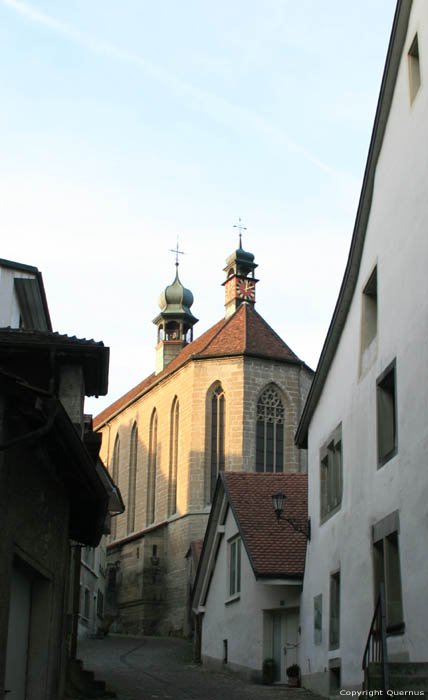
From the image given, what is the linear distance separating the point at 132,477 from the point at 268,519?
3195 cm

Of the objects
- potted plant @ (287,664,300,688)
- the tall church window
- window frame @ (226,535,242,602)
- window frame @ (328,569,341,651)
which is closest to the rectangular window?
window frame @ (328,569,341,651)

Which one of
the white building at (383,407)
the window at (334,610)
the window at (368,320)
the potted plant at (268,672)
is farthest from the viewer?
the potted plant at (268,672)

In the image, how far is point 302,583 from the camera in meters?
20.0

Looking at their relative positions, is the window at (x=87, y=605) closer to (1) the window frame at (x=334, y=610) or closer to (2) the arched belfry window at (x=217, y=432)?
(2) the arched belfry window at (x=217, y=432)

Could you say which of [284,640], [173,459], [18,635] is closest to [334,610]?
[284,640]

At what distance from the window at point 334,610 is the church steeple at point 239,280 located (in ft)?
127

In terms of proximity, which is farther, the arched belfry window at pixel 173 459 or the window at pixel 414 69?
the arched belfry window at pixel 173 459

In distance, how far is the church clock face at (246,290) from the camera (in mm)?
56031

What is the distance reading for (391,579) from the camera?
13086 millimetres

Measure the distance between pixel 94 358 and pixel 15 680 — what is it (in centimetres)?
378

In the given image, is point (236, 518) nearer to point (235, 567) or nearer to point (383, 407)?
point (235, 567)

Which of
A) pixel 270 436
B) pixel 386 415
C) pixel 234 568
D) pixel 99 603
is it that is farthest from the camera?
pixel 270 436

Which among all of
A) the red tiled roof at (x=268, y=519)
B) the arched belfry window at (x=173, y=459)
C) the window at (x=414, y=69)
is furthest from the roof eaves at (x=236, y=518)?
the arched belfry window at (x=173, y=459)

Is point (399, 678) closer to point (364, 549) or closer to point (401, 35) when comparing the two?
point (364, 549)
